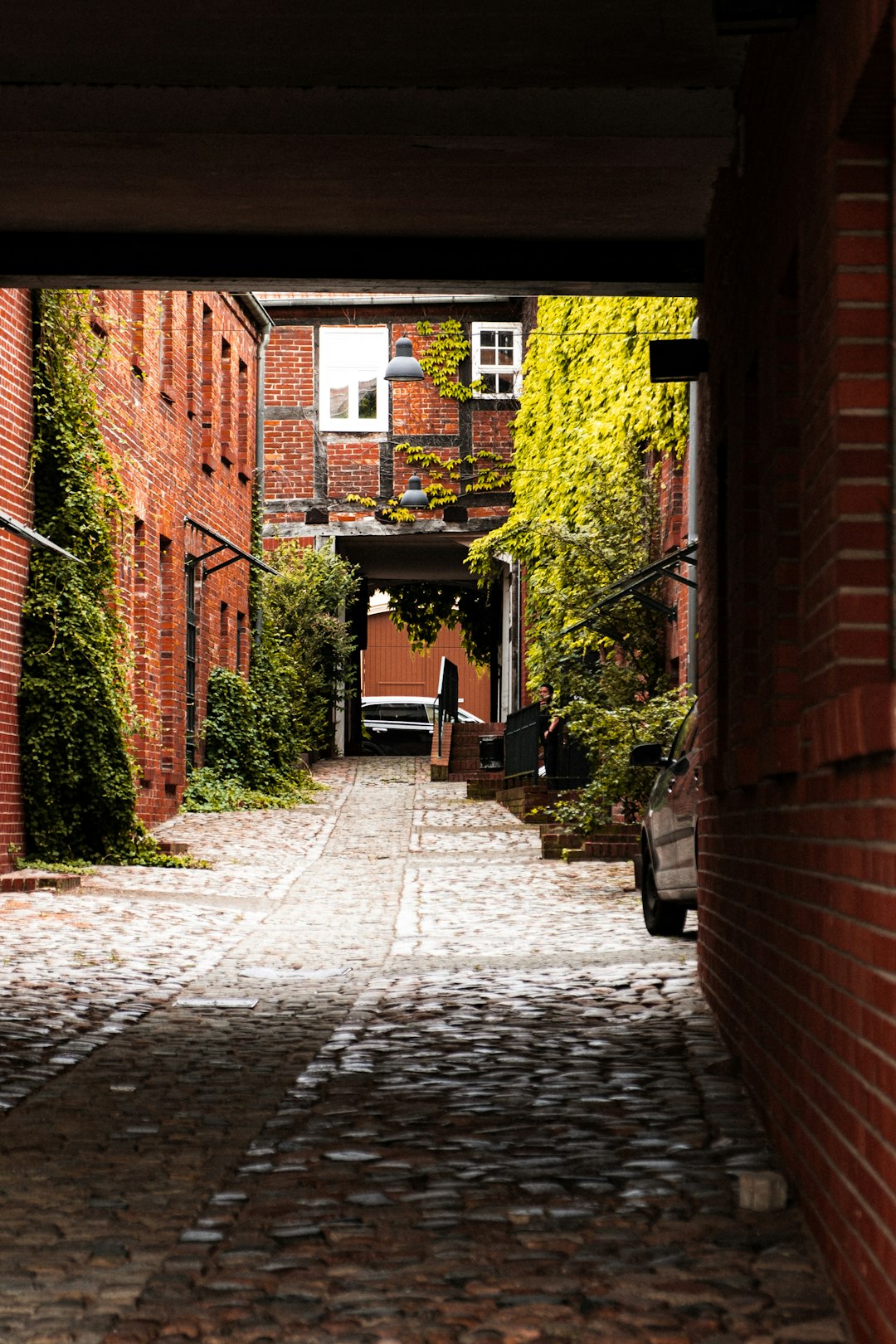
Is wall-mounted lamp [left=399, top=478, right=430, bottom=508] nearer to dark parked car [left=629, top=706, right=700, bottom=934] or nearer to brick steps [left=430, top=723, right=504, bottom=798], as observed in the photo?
brick steps [left=430, top=723, right=504, bottom=798]

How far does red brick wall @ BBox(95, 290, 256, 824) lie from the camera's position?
798 inches

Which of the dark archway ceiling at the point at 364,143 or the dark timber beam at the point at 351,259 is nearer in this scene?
the dark archway ceiling at the point at 364,143

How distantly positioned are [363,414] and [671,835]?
23747 mm

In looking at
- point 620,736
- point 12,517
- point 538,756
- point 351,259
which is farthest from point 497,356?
point 351,259

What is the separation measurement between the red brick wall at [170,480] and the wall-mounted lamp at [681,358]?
9951 mm

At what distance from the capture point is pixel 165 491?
22.8 metres

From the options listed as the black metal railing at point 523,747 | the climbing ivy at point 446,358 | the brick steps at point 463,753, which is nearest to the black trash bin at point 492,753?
the brick steps at point 463,753

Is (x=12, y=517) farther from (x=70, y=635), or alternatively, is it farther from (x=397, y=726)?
(x=397, y=726)

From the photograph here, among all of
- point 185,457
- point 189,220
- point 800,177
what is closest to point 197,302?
point 185,457

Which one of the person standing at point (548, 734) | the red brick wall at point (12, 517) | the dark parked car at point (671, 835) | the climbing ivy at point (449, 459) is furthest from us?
the climbing ivy at point (449, 459)

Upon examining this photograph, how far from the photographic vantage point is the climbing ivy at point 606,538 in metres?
17.6

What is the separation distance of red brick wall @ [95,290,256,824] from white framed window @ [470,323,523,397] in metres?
6.50

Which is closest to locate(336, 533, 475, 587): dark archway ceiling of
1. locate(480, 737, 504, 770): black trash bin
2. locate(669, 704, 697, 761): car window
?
locate(480, 737, 504, 770): black trash bin

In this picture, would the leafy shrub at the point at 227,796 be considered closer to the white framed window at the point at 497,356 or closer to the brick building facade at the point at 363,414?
the brick building facade at the point at 363,414
